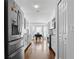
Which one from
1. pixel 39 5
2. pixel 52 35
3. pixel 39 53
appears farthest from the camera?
pixel 52 35

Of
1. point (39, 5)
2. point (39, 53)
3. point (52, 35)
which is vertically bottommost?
point (39, 53)

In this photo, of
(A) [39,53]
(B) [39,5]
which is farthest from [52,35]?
(B) [39,5]

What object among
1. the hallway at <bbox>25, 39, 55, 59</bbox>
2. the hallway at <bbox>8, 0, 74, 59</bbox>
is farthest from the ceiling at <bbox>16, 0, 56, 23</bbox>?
the hallway at <bbox>25, 39, 55, 59</bbox>

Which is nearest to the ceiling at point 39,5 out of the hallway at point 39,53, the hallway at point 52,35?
the hallway at point 52,35

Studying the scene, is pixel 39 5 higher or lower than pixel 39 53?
higher

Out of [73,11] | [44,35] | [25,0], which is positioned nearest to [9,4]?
[73,11]

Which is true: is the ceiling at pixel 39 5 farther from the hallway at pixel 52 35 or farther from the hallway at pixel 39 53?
the hallway at pixel 39 53

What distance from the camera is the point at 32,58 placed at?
4.99 meters

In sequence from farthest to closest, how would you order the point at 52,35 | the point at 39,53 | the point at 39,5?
the point at 52,35 < the point at 39,5 < the point at 39,53

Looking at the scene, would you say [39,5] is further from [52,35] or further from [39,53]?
[39,53]

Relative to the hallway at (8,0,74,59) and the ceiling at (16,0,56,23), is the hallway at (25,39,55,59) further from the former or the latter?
the ceiling at (16,0,56,23)
